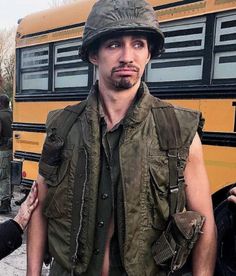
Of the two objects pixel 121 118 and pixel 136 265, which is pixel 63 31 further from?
pixel 136 265

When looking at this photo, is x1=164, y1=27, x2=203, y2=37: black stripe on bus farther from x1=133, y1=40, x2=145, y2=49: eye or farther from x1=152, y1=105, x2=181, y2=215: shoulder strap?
x1=152, y1=105, x2=181, y2=215: shoulder strap

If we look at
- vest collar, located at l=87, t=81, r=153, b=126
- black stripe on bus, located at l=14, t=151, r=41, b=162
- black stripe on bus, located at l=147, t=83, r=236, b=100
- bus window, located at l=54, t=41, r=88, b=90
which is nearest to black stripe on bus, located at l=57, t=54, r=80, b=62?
bus window, located at l=54, t=41, r=88, b=90

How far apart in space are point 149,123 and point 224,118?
78.5 inches

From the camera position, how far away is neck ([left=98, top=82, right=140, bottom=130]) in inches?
63.7

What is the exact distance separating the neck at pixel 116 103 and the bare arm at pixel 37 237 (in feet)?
1.21

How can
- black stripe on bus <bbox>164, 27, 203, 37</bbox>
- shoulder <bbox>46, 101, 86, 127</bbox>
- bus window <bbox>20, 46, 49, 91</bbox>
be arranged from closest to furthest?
shoulder <bbox>46, 101, 86, 127</bbox> → black stripe on bus <bbox>164, 27, 203, 37</bbox> → bus window <bbox>20, 46, 49, 91</bbox>

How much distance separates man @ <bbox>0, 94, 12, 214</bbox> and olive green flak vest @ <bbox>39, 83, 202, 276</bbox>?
475 centimetres

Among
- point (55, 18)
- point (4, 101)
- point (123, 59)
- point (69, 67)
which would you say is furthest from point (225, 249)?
point (4, 101)

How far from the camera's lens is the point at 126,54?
1519mm

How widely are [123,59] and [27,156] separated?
4.25m

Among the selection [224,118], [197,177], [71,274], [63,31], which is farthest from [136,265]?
[63,31]

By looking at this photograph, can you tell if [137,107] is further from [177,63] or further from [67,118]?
[177,63]

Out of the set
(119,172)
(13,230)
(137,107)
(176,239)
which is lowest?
(13,230)

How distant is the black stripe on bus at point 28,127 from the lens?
5305mm
